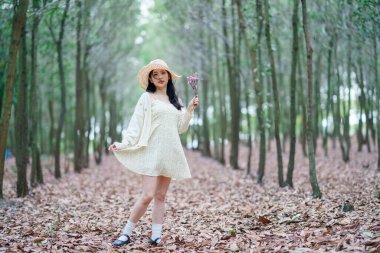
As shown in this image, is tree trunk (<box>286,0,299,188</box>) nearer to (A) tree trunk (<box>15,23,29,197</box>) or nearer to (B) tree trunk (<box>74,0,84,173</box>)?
(A) tree trunk (<box>15,23,29,197</box>)

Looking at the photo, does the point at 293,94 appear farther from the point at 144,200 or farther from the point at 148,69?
the point at 144,200

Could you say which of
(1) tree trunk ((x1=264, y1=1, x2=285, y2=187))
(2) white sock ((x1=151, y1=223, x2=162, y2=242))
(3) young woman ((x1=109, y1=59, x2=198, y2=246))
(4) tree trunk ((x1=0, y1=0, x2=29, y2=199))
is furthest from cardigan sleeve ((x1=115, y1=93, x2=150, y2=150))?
(1) tree trunk ((x1=264, y1=1, x2=285, y2=187))

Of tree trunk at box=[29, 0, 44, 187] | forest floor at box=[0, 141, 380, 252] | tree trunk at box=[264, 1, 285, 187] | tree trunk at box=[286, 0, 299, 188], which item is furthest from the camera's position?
tree trunk at box=[29, 0, 44, 187]

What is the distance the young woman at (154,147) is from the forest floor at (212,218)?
0.44 meters

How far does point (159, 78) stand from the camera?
5.74 m

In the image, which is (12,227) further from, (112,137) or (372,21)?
(112,137)

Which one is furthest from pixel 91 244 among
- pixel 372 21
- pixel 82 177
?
pixel 82 177

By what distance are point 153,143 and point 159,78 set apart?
84 cm

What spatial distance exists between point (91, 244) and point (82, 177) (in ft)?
34.7

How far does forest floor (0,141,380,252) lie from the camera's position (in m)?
5.18

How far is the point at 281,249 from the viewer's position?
4.83 m

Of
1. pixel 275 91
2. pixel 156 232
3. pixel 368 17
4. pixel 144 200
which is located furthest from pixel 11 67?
pixel 368 17

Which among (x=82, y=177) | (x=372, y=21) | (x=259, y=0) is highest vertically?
(x=259, y=0)

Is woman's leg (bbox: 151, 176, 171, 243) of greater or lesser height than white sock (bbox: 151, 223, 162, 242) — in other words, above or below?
above
